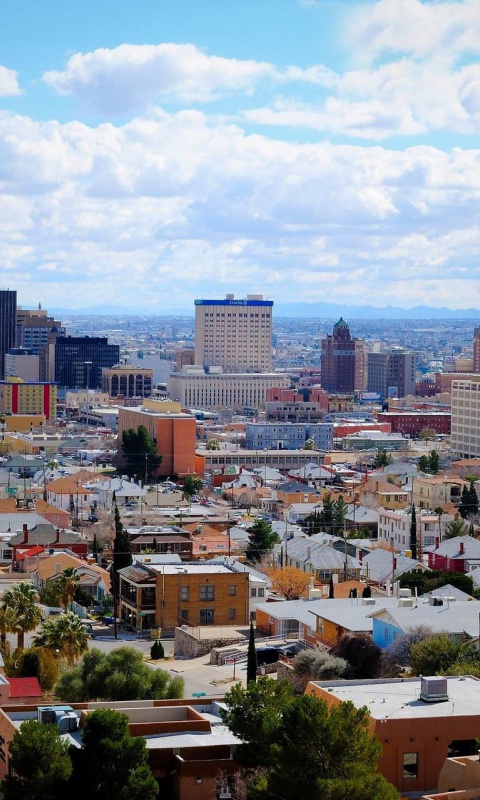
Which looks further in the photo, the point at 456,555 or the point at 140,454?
the point at 140,454

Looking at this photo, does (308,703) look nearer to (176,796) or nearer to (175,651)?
(176,796)

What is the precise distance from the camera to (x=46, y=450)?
5591 inches

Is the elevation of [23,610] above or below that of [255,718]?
below

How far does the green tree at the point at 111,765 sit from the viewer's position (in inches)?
1044

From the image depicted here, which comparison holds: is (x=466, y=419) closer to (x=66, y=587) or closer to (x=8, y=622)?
(x=66, y=587)

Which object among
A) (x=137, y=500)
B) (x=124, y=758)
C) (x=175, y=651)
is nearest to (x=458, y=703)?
(x=124, y=758)

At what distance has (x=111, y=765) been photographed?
26516 millimetres

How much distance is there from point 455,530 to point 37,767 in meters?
53.5

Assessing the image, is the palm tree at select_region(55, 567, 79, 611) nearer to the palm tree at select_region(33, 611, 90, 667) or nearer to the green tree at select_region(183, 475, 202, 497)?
the palm tree at select_region(33, 611, 90, 667)

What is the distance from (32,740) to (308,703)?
4.50m

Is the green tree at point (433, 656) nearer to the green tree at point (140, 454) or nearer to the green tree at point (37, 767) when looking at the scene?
the green tree at point (37, 767)

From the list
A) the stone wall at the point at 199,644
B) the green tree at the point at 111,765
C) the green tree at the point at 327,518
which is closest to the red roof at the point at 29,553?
the stone wall at the point at 199,644

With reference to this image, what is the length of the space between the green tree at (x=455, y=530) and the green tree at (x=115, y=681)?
129 ft

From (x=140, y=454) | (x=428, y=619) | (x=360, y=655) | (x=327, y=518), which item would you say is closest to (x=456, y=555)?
(x=327, y=518)
